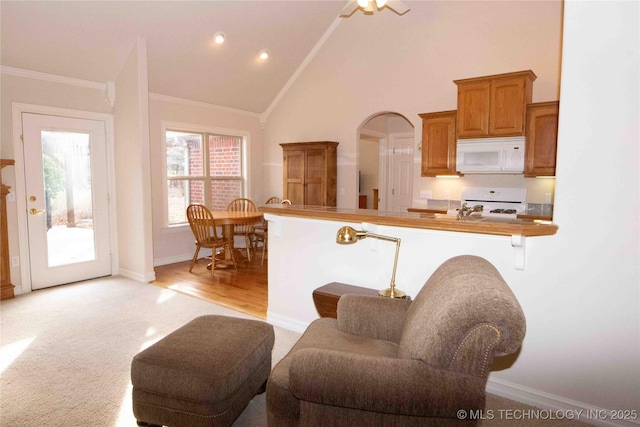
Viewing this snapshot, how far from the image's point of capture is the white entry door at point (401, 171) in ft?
23.8

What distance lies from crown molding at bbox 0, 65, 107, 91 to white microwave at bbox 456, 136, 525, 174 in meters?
4.43

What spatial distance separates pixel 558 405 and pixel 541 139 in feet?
10.1

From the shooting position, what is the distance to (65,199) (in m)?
4.59

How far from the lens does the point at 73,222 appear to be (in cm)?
468

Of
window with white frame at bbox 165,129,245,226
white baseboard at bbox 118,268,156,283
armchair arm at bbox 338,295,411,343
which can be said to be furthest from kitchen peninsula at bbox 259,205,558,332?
window with white frame at bbox 165,129,245,226

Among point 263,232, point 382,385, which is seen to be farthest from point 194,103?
point 382,385

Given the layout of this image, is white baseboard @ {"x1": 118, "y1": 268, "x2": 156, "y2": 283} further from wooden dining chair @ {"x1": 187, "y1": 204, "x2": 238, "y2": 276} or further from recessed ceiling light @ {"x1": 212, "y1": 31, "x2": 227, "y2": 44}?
recessed ceiling light @ {"x1": 212, "y1": 31, "x2": 227, "y2": 44}

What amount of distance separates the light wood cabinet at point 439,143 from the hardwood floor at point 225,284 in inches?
102

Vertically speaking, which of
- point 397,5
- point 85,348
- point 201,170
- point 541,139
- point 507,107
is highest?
point 397,5

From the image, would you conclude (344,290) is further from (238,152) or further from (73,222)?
(238,152)

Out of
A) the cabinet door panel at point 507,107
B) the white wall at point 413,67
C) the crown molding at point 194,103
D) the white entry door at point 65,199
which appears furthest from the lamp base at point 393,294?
the crown molding at point 194,103

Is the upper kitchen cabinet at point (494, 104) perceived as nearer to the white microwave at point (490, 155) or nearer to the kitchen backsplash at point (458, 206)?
the white microwave at point (490, 155)

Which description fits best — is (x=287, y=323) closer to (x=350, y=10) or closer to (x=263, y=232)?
(x=263, y=232)

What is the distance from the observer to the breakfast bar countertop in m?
2.13
